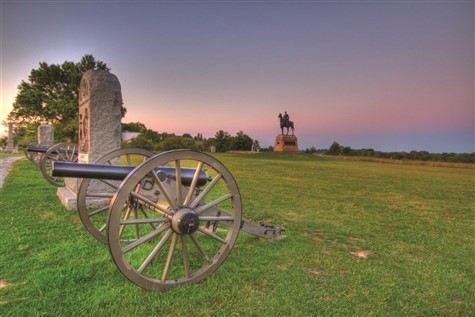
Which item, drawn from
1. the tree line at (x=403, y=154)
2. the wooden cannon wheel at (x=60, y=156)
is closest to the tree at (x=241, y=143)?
the tree line at (x=403, y=154)

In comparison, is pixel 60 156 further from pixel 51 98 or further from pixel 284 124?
pixel 284 124

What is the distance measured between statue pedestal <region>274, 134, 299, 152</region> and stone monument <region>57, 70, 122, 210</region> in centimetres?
3863

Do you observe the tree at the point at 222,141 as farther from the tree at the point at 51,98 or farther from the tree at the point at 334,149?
the tree at the point at 51,98

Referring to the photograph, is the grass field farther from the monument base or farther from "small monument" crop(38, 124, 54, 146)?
"small monument" crop(38, 124, 54, 146)

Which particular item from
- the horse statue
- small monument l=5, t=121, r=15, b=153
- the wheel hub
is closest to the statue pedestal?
the horse statue

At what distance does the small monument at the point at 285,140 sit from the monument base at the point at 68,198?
38.3 m

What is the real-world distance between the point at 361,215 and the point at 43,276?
6241 mm

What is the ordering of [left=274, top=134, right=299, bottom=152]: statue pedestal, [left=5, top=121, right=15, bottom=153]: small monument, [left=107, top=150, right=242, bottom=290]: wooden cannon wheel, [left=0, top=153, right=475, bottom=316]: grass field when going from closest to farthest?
1. [left=107, top=150, right=242, bottom=290]: wooden cannon wheel
2. [left=0, top=153, right=475, bottom=316]: grass field
3. [left=5, top=121, right=15, bottom=153]: small monument
4. [left=274, top=134, right=299, bottom=152]: statue pedestal

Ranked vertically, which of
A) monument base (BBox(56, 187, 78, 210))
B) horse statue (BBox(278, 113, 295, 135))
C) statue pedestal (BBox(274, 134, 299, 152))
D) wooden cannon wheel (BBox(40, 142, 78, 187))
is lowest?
monument base (BBox(56, 187, 78, 210))

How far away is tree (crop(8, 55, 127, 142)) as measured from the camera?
33.0 meters

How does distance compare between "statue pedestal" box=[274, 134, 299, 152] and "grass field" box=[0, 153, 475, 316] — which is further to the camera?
"statue pedestal" box=[274, 134, 299, 152]

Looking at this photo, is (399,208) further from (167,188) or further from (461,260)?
(167,188)

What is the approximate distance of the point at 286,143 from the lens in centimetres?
4475

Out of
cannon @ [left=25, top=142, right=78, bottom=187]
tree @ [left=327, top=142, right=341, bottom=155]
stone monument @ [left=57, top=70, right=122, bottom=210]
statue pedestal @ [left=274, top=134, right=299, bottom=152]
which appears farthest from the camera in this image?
tree @ [left=327, top=142, right=341, bottom=155]
